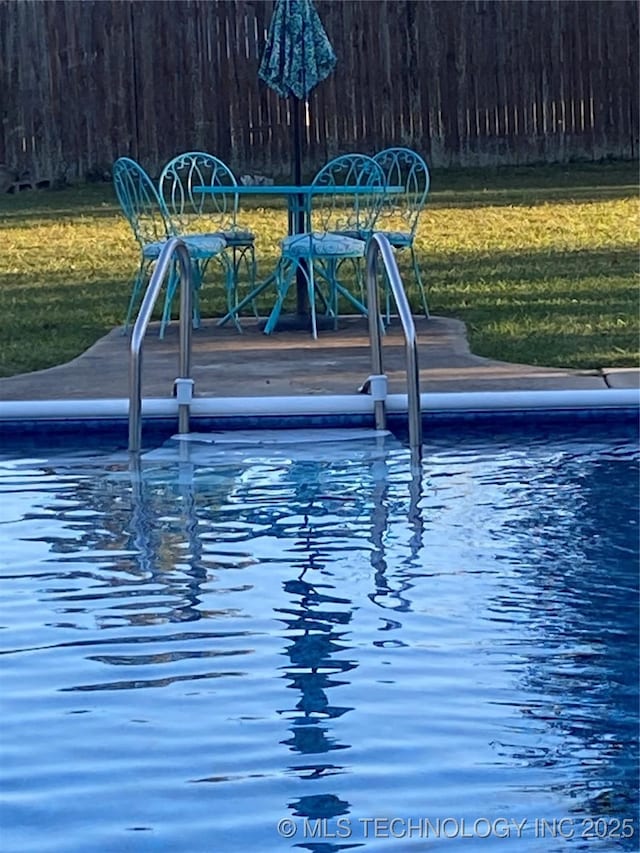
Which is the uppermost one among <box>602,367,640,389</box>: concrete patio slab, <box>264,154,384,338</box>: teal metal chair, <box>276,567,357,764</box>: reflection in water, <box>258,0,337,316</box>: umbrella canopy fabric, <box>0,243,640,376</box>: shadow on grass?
<box>258,0,337,316</box>: umbrella canopy fabric

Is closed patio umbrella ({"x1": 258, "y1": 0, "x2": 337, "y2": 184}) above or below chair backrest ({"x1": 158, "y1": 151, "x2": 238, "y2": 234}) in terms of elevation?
above

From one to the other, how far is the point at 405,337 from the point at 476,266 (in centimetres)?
Result: 429

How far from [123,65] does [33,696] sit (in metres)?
13.0

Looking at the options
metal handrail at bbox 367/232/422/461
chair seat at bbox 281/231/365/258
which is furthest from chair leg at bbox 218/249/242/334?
metal handrail at bbox 367/232/422/461

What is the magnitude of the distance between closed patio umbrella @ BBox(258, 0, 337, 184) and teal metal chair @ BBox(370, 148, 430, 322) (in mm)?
563

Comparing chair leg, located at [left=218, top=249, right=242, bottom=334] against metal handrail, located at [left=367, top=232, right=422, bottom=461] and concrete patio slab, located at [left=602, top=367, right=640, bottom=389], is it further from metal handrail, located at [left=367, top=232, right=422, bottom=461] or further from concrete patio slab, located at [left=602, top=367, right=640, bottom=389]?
concrete patio slab, located at [left=602, top=367, right=640, bottom=389]

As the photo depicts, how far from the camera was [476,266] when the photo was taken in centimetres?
995

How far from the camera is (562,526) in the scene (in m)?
4.86

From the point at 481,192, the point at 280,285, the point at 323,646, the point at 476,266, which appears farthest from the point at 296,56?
the point at 481,192

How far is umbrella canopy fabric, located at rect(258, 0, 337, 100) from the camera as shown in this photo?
27.5ft

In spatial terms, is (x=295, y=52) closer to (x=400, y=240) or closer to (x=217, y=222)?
(x=400, y=240)

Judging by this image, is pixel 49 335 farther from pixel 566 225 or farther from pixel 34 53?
pixel 34 53

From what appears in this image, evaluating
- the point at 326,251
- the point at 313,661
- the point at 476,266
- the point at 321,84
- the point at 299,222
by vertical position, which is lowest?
the point at 313,661

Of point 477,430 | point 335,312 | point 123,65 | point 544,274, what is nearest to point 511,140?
point 123,65
